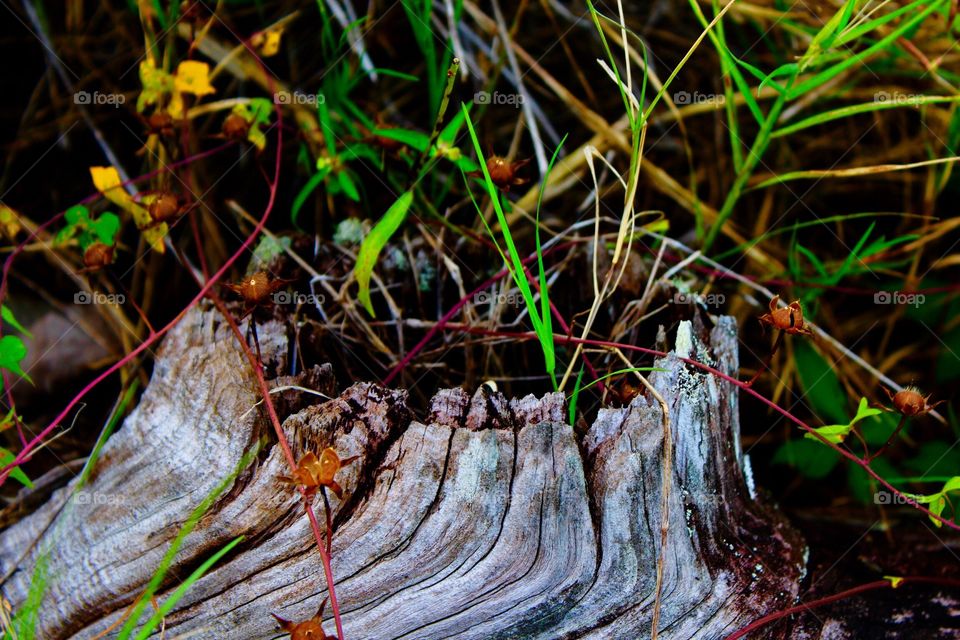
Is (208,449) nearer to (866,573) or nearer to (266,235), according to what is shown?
(266,235)

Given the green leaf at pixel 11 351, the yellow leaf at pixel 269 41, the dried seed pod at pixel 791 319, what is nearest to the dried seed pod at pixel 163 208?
the green leaf at pixel 11 351

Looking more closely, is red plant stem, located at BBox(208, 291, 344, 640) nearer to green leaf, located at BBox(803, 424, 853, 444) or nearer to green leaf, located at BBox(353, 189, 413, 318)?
green leaf, located at BBox(353, 189, 413, 318)

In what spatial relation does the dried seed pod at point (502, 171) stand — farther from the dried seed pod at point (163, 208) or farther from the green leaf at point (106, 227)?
the green leaf at point (106, 227)

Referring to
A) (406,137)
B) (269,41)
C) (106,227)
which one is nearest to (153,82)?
(269,41)

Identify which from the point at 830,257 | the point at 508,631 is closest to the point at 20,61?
the point at 508,631

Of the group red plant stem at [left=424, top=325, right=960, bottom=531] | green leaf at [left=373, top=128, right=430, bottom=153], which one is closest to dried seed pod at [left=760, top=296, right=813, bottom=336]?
red plant stem at [left=424, top=325, right=960, bottom=531]

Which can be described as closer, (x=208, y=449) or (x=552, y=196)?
(x=208, y=449)

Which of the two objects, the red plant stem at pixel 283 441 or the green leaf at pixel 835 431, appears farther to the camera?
the green leaf at pixel 835 431
